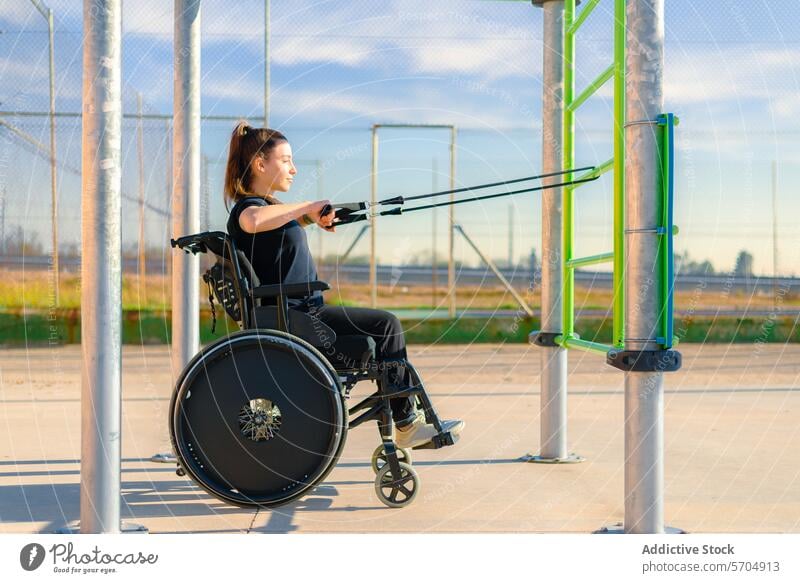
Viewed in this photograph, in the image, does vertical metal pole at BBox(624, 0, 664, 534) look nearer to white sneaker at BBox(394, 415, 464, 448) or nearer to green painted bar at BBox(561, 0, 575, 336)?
white sneaker at BBox(394, 415, 464, 448)

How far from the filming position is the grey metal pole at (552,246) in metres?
4.34

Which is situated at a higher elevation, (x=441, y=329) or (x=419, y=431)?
(x=419, y=431)

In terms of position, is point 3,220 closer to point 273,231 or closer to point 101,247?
point 101,247

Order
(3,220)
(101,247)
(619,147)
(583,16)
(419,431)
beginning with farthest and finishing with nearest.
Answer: (3,220) → (583,16) → (419,431) → (619,147) → (101,247)

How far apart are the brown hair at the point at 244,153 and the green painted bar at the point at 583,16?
1.46 m

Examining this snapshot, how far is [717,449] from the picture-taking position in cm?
468

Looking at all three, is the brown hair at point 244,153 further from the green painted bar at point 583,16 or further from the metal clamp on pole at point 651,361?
the green painted bar at point 583,16

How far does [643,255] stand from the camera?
2.98m

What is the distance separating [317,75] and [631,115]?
397 centimetres

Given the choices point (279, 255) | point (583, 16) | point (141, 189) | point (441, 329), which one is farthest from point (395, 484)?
point (441, 329)

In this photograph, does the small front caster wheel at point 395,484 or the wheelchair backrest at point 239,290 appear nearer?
the wheelchair backrest at point 239,290

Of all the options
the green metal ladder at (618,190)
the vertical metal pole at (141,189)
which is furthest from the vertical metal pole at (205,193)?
the green metal ladder at (618,190)

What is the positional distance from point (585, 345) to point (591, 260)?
1.11 ft

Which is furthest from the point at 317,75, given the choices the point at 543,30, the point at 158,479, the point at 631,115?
the point at 631,115
